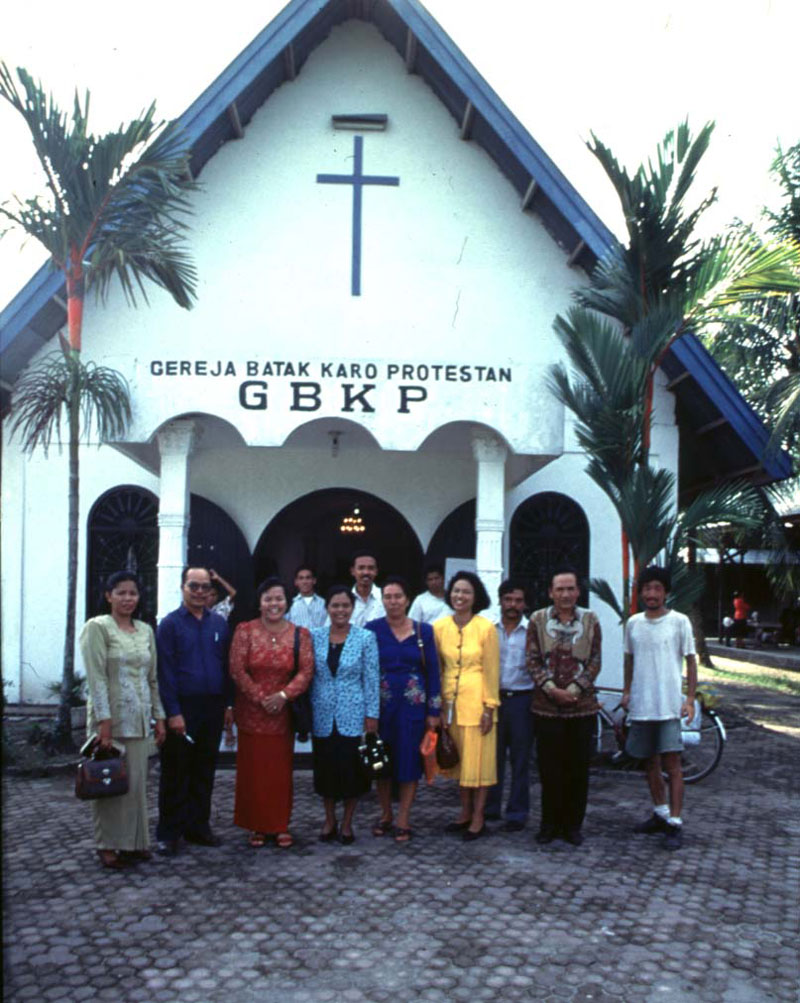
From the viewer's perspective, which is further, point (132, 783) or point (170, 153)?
point (170, 153)

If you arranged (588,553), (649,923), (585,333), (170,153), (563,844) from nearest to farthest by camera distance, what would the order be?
(649,923) < (563,844) < (585,333) < (170,153) < (588,553)

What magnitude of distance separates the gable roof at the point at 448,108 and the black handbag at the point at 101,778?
5.48m

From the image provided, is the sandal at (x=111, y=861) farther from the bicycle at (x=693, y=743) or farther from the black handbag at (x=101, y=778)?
the bicycle at (x=693, y=743)

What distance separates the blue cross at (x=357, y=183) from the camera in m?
10.5

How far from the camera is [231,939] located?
442 centimetres

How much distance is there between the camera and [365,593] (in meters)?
7.64

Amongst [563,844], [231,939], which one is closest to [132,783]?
[231,939]

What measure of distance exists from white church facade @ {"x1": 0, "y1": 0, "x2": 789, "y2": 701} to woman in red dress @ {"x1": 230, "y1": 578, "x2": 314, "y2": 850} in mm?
4087

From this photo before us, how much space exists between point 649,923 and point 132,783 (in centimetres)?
284

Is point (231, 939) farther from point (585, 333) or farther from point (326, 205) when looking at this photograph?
point (326, 205)

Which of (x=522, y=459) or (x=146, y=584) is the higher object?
(x=522, y=459)

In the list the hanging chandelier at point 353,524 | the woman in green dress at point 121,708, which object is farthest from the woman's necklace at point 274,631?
the hanging chandelier at point 353,524

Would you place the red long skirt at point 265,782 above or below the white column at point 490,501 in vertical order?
below

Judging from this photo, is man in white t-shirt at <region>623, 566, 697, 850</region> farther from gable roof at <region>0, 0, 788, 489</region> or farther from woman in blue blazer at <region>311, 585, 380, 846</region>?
gable roof at <region>0, 0, 788, 489</region>
